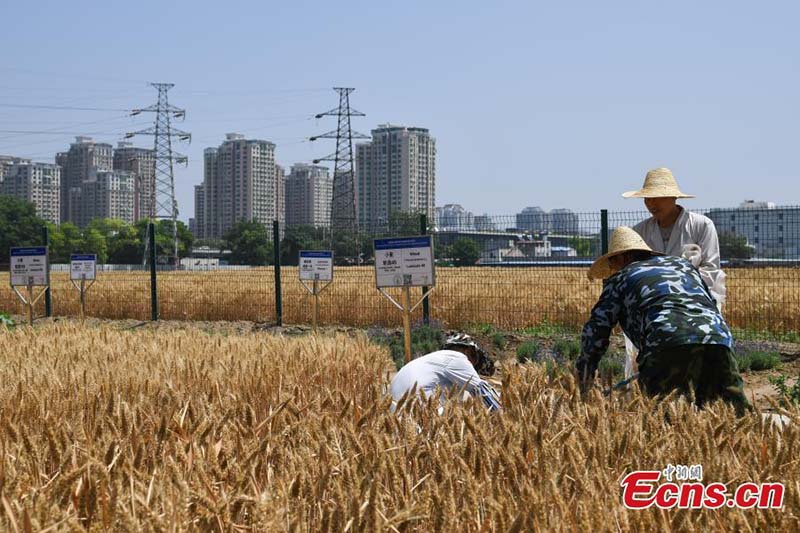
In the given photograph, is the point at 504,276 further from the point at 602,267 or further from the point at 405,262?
the point at 602,267

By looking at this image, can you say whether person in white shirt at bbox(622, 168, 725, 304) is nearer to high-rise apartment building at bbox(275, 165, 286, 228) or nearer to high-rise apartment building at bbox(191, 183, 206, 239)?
high-rise apartment building at bbox(191, 183, 206, 239)

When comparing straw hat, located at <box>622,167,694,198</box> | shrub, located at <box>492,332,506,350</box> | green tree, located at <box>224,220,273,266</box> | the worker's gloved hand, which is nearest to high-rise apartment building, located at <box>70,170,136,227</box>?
green tree, located at <box>224,220,273,266</box>

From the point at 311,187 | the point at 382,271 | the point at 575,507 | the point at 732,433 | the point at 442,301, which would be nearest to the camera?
the point at 575,507

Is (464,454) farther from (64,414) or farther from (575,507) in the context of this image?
(64,414)

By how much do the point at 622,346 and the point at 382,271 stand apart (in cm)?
352

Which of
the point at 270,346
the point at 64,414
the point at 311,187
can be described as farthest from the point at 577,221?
the point at 311,187

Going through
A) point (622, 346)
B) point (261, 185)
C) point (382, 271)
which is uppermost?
point (261, 185)

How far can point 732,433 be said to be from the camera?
3.08 meters

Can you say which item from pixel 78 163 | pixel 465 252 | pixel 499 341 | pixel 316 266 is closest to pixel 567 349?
pixel 499 341

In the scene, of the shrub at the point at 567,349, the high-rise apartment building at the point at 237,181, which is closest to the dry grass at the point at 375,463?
the shrub at the point at 567,349

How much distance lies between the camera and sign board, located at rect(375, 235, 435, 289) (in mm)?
10117

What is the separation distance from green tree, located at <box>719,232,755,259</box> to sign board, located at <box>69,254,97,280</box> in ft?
36.6

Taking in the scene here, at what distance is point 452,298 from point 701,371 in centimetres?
1101

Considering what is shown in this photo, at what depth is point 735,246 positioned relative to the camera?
14.3 meters
